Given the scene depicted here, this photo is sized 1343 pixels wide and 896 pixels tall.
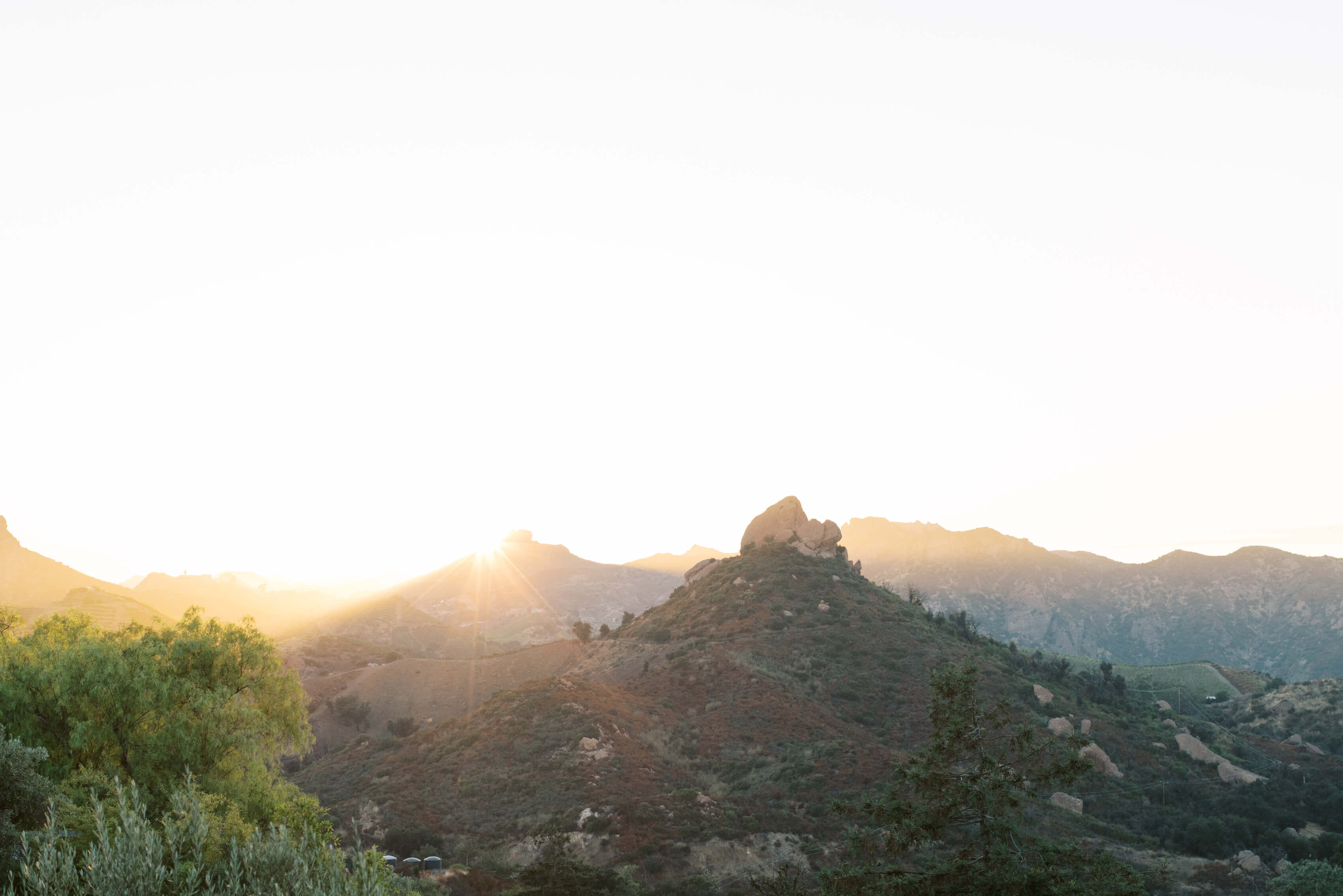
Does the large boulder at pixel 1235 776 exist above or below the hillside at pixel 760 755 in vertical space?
below

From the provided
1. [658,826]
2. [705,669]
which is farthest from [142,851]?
[705,669]

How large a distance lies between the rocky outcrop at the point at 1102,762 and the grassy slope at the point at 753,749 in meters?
0.84

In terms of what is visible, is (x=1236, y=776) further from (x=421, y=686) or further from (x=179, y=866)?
(x=421, y=686)

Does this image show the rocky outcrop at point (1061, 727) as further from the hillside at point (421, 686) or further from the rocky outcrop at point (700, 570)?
the hillside at point (421, 686)

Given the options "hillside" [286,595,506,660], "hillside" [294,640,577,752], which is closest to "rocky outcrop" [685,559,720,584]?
"hillside" [294,640,577,752]

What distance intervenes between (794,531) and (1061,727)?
1868 inches

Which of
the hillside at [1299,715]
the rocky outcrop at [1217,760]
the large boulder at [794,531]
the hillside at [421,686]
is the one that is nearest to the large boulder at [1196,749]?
the rocky outcrop at [1217,760]

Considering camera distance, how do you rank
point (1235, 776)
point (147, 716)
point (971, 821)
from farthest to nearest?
point (1235, 776)
point (147, 716)
point (971, 821)

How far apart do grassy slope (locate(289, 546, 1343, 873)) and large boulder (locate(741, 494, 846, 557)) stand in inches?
675

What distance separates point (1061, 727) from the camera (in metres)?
61.5

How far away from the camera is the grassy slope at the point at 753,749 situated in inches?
1906

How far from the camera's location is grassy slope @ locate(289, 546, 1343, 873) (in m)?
48.4

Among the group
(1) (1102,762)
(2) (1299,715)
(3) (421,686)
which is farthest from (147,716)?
(2) (1299,715)

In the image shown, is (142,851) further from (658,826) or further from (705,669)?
(705,669)
